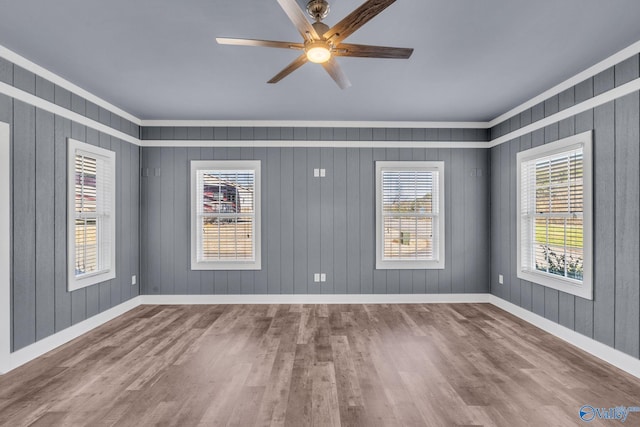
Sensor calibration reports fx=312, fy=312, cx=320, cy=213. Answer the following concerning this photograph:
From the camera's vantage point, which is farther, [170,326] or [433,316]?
[433,316]

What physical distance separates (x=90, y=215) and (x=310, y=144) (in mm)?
3107

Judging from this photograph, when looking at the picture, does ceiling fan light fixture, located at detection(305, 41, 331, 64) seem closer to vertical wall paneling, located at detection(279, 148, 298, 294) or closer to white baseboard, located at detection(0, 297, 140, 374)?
vertical wall paneling, located at detection(279, 148, 298, 294)

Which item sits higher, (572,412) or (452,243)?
(452,243)

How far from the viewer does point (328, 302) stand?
191 inches

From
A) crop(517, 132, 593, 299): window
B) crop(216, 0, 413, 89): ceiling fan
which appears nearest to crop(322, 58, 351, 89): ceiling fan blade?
crop(216, 0, 413, 89): ceiling fan

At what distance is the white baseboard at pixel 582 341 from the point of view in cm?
272

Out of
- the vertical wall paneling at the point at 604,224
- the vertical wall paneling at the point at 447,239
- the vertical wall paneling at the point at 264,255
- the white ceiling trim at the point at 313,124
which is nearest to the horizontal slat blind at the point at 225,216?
the vertical wall paneling at the point at 264,255

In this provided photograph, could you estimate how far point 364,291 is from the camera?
489 centimetres

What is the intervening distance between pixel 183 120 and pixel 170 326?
119 inches

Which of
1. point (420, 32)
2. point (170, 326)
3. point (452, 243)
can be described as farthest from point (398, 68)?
point (170, 326)

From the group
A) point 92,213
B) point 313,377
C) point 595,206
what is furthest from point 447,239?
point 92,213

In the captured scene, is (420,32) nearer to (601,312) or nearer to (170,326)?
(601,312)

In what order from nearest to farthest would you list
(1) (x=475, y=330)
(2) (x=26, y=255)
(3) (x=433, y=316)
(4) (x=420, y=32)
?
(4) (x=420, y=32) → (2) (x=26, y=255) → (1) (x=475, y=330) → (3) (x=433, y=316)

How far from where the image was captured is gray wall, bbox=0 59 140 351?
2.87m
